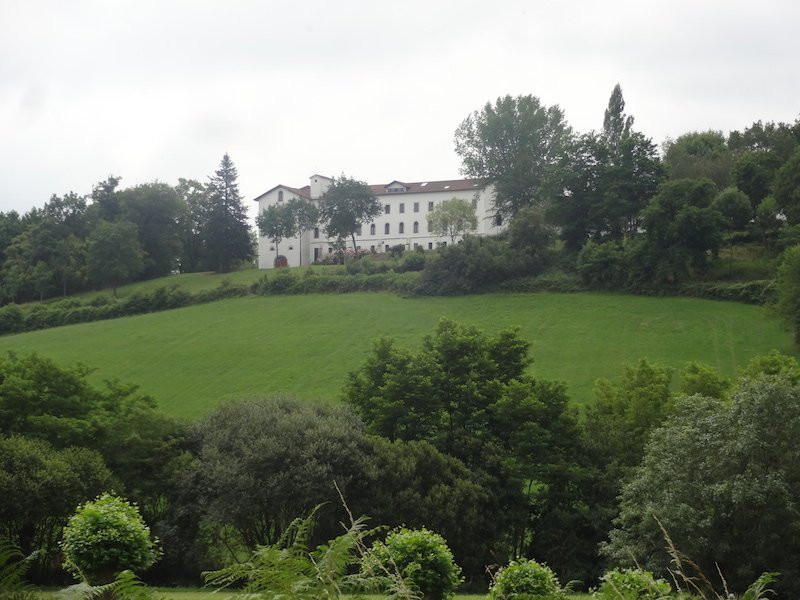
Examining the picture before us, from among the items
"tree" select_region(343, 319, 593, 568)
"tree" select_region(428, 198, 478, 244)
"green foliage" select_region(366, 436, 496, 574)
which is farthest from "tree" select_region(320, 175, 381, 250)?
"green foliage" select_region(366, 436, 496, 574)

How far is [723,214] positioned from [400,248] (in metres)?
39.1

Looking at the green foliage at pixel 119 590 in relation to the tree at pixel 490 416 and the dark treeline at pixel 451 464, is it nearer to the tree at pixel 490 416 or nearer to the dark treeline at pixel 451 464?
the dark treeline at pixel 451 464

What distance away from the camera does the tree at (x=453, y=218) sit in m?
90.6

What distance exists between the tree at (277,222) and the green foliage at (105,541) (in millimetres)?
86333

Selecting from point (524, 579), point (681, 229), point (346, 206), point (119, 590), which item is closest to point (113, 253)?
point (346, 206)

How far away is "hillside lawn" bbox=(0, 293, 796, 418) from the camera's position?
1996 inches

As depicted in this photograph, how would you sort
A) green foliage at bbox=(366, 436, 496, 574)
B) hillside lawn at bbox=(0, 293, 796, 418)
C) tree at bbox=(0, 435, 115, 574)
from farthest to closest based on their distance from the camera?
hillside lawn at bbox=(0, 293, 796, 418) < green foliage at bbox=(366, 436, 496, 574) < tree at bbox=(0, 435, 115, 574)

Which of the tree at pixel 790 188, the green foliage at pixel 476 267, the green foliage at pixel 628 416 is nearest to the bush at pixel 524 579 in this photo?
the green foliage at pixel 628 416

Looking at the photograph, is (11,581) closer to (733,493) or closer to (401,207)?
(733,493)

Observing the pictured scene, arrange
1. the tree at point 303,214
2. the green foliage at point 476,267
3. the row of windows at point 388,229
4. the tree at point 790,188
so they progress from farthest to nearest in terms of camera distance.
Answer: the row of windows at point 388,229 < the tree at point 303,214 < the green foliage at point 476,267 < the tree at point 790,188

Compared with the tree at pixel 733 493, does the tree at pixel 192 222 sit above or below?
above

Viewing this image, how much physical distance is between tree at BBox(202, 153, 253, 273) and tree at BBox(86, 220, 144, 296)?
27.7ft

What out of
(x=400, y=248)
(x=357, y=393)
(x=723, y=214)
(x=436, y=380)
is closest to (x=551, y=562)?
(x=436, y=380)

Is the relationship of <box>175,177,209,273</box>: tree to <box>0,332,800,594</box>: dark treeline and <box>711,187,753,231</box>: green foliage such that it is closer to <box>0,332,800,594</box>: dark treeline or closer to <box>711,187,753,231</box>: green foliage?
<box>711,187,753,231</box>: green foliage
